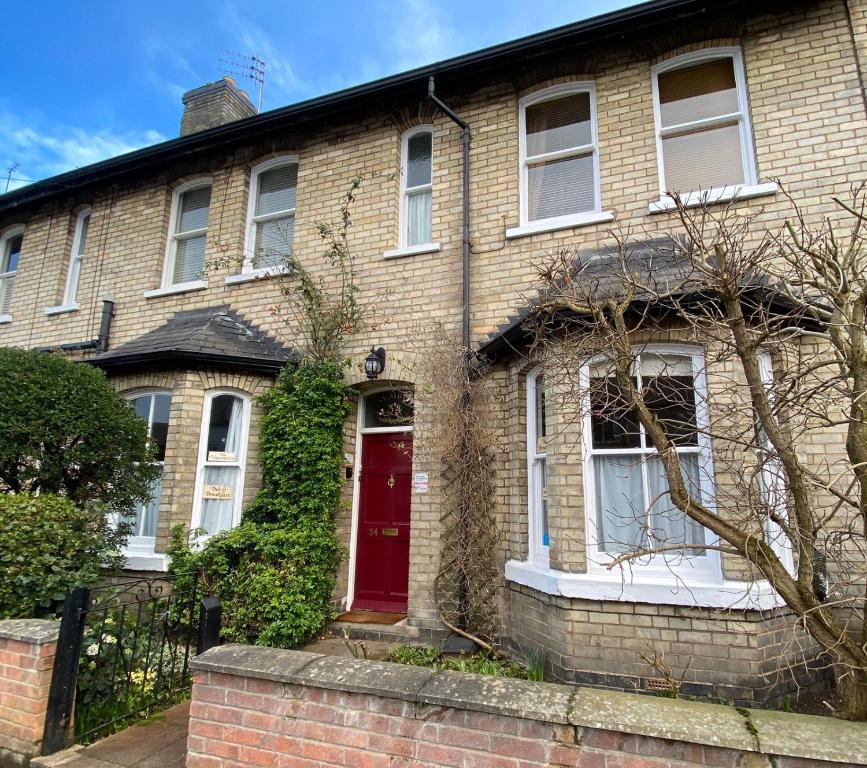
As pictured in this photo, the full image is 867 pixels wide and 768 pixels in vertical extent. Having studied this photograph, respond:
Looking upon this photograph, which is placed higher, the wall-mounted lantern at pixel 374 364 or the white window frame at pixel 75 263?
the white window frame at pixel 75 263

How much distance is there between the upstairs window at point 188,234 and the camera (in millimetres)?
8961

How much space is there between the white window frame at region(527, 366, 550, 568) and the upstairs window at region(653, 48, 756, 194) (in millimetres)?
2793

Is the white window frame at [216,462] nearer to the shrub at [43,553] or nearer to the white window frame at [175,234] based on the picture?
the shrub at [43,553]

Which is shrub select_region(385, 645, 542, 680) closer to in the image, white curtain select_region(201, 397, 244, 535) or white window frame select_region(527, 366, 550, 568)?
white window frame select_region(527, 366, 550, 568)

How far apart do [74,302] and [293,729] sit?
9324mm

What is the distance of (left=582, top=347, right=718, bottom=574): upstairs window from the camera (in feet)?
15.7

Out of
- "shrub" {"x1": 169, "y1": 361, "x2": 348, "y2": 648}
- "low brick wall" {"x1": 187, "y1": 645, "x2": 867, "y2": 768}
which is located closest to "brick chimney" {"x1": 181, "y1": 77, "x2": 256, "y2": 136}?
"shrub" {"x1": 169, "y1": 361, "x2": 348, "y2": 648}

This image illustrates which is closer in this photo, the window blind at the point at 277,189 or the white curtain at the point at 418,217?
the white curtain at the point at 418,217

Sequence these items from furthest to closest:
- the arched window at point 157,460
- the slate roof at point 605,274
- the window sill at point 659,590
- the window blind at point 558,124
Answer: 1. the arched window at point 157,460
2. the window blind at point 558,124
3. the slate roof at point 605,274
4. the window sill at point 659,590

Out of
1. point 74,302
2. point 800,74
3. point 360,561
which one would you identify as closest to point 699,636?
point 360,561

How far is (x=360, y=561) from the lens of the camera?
276 inches

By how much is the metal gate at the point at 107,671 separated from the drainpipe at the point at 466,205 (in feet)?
13.0

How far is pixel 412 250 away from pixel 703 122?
145 inches

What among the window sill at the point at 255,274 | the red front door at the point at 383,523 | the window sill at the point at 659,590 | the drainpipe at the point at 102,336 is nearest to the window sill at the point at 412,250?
the window sill at the point at 255,274
